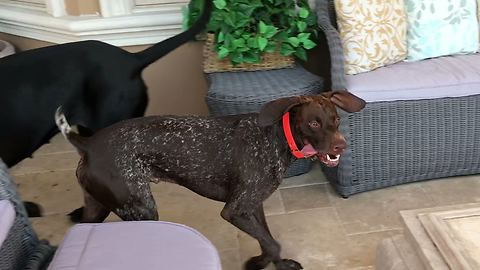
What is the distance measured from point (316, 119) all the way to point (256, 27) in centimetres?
106

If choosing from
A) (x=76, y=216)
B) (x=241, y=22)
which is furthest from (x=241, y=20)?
(x=76, y=216)

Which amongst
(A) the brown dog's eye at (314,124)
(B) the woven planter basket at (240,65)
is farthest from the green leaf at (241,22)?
(A) the brown dog's eye at (314,124)

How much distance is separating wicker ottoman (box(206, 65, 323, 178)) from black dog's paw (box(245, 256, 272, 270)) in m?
0.69

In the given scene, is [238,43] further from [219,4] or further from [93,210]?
[93,210]

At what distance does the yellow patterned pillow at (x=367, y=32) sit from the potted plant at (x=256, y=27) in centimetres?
22

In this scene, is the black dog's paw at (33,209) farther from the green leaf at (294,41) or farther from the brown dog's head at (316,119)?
the green leaf at (294,41)

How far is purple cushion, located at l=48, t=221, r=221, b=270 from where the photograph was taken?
109 centimetres

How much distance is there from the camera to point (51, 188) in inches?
94.3

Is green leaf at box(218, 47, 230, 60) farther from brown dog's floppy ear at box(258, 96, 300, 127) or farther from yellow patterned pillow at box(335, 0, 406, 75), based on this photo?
brown dog's floppy ear at box(258, 96, 300, 127)

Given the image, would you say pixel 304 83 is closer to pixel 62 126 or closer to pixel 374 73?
pixel 374 73

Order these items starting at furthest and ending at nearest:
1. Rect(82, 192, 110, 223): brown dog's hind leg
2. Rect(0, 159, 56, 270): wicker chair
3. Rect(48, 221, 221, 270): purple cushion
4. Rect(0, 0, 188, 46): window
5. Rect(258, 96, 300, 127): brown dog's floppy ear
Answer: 1. Rect(0, 0, 188, 46): window
2. Rect(82, 192, 110, 223): brown dog's hind leg
3. Rect(258, 96, 300, 127): brown dog's floppy ear
4. Rect(0, 159, 56, 270): wicker chair
5. Rect(48, 221, 221, 270): purple cushion

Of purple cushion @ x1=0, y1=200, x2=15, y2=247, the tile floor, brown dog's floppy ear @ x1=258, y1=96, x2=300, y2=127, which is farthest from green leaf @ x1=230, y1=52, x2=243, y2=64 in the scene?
purple cushion @ x1=0, y1=200, x2=15, y2=247

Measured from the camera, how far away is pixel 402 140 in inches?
83.1

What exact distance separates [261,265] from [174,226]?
1.97 ft
